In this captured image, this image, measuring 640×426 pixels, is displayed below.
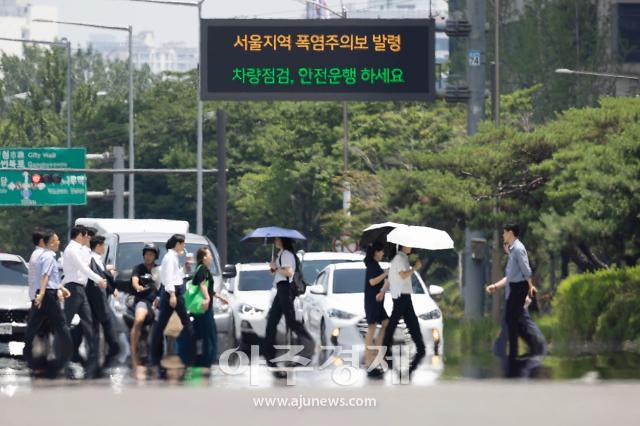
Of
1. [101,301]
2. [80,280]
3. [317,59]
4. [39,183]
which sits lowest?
[101,301]

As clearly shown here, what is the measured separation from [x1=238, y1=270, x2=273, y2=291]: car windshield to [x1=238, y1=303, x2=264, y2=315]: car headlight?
1.32m

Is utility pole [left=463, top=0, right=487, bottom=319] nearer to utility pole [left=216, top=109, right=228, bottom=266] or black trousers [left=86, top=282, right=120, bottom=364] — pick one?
utility pole [left=216, top=109, right=228, bottom=266]

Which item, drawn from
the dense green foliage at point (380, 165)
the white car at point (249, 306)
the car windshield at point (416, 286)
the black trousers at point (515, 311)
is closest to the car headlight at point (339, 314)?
the car windshield at point (416, 286)

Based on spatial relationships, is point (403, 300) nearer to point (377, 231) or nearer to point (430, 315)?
point (377, 231)

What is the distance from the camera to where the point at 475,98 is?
125ft

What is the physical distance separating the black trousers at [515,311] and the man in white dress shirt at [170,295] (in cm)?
406

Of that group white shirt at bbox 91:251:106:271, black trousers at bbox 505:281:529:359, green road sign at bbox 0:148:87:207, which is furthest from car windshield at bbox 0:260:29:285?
green road sign at bbox 0:148:87:207

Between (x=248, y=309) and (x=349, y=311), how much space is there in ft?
12.5

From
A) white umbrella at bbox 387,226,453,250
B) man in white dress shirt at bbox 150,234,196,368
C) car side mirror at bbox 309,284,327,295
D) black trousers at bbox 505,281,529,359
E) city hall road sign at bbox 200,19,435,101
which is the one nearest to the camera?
black trousers at bbox 505,281,529,359

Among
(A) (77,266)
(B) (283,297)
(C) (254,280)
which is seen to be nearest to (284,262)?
(B) (283,297)

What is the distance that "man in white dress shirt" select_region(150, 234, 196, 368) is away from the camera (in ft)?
75.0

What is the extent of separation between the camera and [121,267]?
27.3 metres

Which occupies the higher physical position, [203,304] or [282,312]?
[203,304]

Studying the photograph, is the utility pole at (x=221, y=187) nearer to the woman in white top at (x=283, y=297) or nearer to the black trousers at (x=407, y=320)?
the woman in white top at (x=283, y=297)
